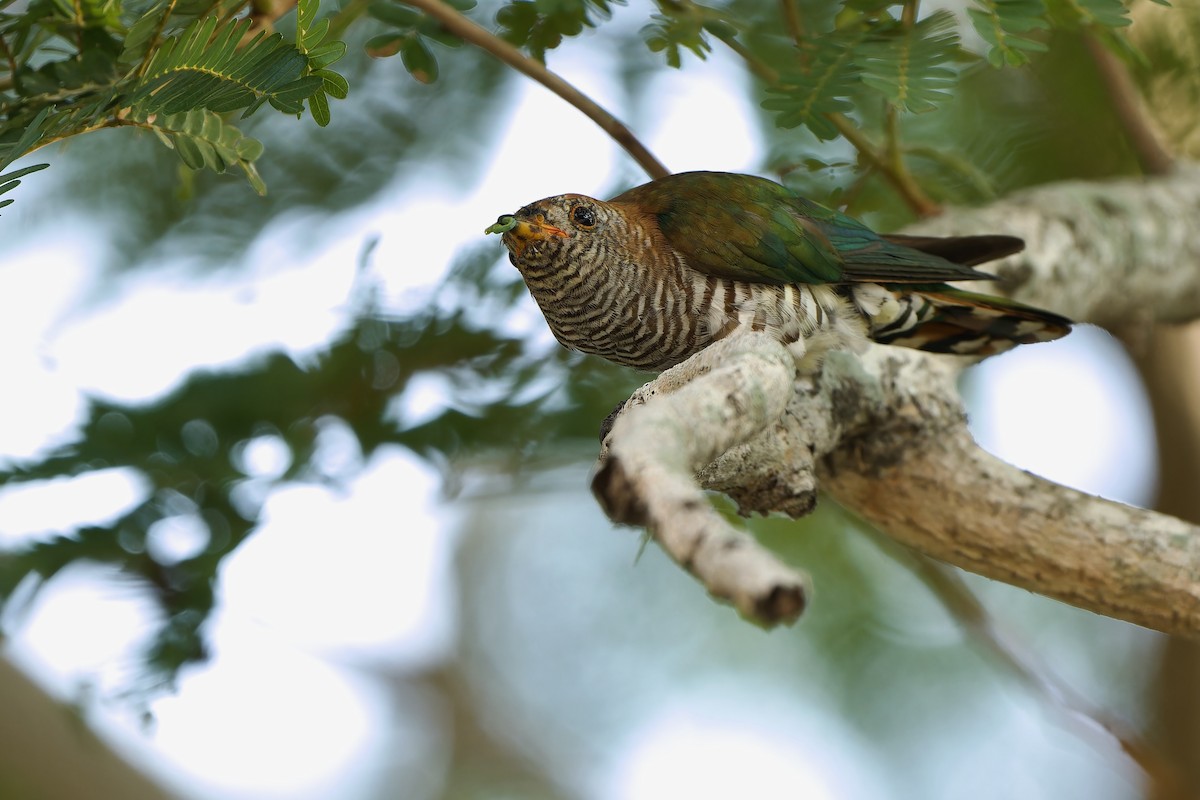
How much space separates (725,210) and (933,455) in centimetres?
73

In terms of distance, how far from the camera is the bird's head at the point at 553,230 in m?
2.19

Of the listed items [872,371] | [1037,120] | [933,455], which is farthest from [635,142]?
[1037,120]

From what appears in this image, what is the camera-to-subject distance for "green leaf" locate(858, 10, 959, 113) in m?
1.93

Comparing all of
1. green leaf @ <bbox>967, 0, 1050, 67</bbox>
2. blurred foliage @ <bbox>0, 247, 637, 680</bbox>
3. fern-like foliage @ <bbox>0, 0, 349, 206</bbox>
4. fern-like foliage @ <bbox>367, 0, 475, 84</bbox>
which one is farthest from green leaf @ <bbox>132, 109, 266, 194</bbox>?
blurred foliage @ <bbox>0, 247, 637, 680</bbox>

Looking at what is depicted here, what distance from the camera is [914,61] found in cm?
201

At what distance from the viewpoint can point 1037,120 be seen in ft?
12.4

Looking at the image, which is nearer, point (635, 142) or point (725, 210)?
point (725, 210)

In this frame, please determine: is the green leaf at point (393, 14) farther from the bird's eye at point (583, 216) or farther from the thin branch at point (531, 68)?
the bird's eye at point (583, 216)

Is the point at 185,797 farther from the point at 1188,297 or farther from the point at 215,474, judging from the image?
the point at 1188,297

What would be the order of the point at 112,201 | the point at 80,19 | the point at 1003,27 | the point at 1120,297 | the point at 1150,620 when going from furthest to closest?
the point at 112,201 < the point at 1120,297 < the point at 1150,620 < the point at 1003,27 < the point at 80,19

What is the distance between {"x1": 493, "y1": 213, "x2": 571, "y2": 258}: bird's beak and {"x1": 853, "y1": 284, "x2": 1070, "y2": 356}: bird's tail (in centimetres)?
74

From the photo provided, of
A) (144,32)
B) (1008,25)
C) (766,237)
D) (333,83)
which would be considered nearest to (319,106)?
(333,83)

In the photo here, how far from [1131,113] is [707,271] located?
2.09 meters

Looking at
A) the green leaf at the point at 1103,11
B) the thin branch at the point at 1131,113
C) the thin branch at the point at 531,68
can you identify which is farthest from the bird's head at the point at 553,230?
the thin branch at the point at 1131,113
